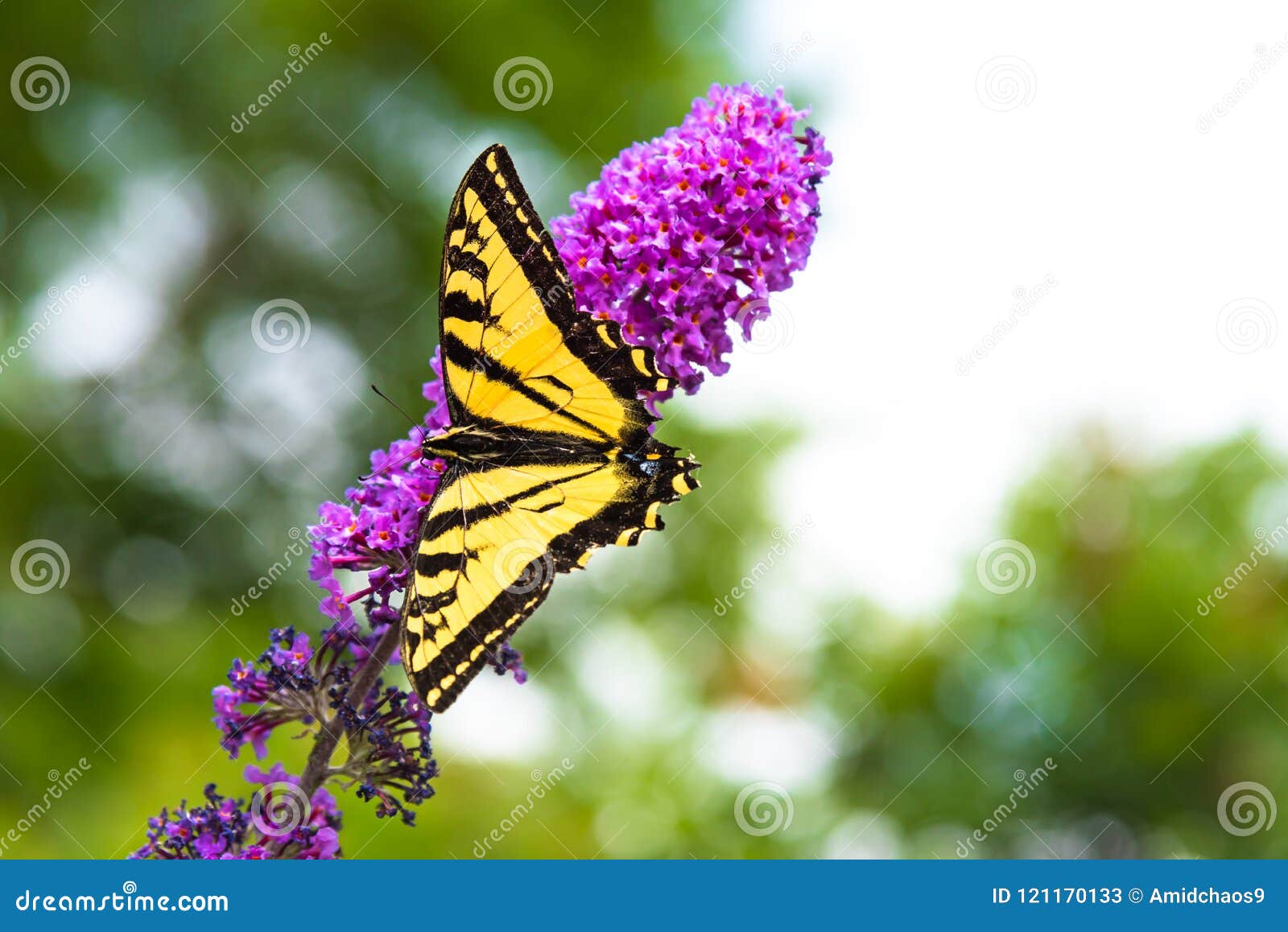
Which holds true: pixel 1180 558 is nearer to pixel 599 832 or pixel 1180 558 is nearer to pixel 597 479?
pixel 599 832

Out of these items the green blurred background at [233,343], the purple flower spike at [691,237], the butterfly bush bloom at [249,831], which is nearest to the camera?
the butterfly bush bloom at [249,831]

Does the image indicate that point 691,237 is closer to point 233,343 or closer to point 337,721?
point 337,721

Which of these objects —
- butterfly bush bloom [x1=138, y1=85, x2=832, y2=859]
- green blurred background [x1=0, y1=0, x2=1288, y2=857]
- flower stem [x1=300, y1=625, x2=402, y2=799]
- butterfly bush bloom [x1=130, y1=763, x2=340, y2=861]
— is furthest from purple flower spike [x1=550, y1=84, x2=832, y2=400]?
green blurred background [x1=0, y1=0, x2=1288, y2=857]

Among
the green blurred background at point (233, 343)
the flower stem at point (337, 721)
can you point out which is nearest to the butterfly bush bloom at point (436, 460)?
the flower stem at point (337, 721)

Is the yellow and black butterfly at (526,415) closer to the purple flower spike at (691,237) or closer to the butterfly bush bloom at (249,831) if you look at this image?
the purple flower spike at (691,237)

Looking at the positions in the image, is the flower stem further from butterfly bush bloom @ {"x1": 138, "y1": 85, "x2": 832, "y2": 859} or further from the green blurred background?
the green blurred background

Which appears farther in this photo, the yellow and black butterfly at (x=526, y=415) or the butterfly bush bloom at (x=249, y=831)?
the yellow and black butterfly at (x=526, y=415)

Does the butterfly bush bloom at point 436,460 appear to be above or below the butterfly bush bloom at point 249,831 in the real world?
above
